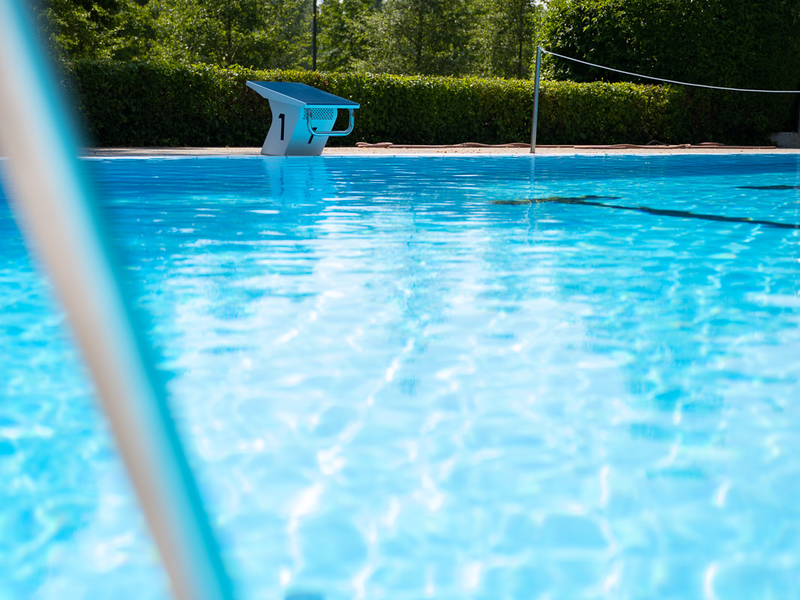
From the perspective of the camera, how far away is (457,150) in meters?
19.3

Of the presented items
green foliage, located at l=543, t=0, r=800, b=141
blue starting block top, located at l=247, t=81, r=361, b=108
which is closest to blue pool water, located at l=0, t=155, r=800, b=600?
blue starting block top, located at l=247, t=81, r=361, b=108

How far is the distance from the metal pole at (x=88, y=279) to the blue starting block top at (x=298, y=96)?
15362mm

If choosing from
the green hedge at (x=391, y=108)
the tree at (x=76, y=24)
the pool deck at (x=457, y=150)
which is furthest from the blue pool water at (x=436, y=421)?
the green hedge at (x=391, y=108)

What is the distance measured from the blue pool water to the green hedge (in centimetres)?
1152

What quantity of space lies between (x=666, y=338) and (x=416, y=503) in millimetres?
2419

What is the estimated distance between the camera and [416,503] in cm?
266

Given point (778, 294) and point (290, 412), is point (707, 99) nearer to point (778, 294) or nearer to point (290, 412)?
point (778, 294)

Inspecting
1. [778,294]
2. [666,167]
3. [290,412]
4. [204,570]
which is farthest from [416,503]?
[666,167]

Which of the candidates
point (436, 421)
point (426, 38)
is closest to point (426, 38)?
point (426, 38)

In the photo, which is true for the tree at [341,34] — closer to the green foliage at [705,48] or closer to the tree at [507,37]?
the tree at [507,37]

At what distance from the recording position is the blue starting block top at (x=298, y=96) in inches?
619

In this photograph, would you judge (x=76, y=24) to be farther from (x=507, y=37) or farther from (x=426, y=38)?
(x=507, y=37)

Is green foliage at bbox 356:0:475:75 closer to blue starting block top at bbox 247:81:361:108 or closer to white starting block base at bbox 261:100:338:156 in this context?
blue starting block top at bbox 247:81:361:108

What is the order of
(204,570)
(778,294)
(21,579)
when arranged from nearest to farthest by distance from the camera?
(204,570), (21,579), (778,294)
